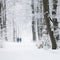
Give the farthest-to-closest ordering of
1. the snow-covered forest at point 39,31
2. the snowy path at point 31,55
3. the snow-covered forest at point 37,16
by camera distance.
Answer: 1. the snow-covered forest at point 37,16
2. the snow-covered forest at point 39,31
3. the snowy path at point 31,55

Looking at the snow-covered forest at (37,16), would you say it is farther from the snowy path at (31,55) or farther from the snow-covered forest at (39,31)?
the snowy path at (31,55)

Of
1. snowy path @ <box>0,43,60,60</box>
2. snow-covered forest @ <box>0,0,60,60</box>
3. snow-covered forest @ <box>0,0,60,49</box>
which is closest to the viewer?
snowy path @ <box>0,43,60,60</box>

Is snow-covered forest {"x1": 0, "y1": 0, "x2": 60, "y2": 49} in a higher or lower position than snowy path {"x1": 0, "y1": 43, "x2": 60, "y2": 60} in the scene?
higher

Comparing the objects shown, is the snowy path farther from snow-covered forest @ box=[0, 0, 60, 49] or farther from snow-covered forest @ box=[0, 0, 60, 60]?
snow-covered forest @ box=[0, 0, 60, 49]

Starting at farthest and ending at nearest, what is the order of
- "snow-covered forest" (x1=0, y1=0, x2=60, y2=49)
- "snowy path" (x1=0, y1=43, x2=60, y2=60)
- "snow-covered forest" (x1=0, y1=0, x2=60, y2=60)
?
"snow-covered forest" (x1=0, y1=0, x2=60, y2=49) → "snow-covered forest" (x1=0, y1=0, x2=60, y2=60) → "snowy path" (x1=0, y1=43, x2=60, y2=60)

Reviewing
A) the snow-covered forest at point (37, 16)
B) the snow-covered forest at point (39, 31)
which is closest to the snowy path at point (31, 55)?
the snow-covered forest at point (39, 31)

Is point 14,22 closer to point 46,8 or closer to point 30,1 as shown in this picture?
point 30,1

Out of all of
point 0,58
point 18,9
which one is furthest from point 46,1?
point 18,9

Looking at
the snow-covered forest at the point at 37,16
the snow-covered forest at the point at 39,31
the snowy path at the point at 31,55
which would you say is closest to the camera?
the snowy path at the point at 31,55

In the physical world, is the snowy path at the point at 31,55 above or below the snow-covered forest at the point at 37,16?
below

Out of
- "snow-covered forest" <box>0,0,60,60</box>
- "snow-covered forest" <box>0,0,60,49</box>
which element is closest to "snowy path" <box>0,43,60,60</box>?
"snow-covered forest" <box>0,0,60,60</box>

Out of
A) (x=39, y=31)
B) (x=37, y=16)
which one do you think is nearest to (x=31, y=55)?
(x=37, y=16)

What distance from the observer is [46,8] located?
13000mm

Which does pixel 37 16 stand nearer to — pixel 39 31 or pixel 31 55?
pixel 39 31
